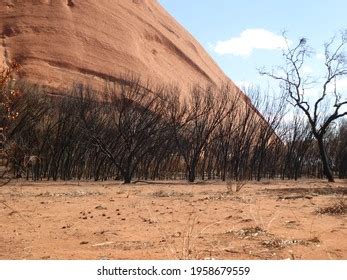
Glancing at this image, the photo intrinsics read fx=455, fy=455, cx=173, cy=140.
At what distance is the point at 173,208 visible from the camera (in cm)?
1158

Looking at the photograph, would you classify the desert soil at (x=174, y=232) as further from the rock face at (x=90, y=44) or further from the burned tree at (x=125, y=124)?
the rock face at (x=90, y=44)

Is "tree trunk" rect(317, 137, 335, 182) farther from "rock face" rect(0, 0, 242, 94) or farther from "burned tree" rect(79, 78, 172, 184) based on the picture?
"rock face" rect(0, 0, 242, 94)

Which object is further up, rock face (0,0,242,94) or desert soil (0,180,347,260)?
rock face (0,0,242,94)

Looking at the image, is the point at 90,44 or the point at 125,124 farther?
the point at 90,44

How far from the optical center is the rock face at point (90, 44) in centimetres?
5817

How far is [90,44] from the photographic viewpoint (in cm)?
6575

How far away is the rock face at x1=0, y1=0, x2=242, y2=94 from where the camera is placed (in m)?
58.2

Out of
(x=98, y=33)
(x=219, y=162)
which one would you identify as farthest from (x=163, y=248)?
(x=98, y=33)

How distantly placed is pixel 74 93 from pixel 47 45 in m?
24.5

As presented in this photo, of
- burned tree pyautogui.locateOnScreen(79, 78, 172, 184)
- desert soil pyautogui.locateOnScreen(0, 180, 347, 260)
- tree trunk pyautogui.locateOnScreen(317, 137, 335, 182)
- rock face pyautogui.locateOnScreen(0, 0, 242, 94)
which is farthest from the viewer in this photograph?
rock face pyautogui.locateOnScreen(0, 0, 242, 94)

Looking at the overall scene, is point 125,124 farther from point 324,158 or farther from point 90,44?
point 90,44

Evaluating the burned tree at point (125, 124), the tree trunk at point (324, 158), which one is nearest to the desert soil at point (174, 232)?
the tree trunk at point (324, 158)

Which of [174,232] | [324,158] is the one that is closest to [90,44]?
[324,158]

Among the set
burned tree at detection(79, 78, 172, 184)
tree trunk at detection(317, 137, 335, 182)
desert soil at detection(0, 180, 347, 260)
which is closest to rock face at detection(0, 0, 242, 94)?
burned tree at detection(79, 78, 172, 184)
